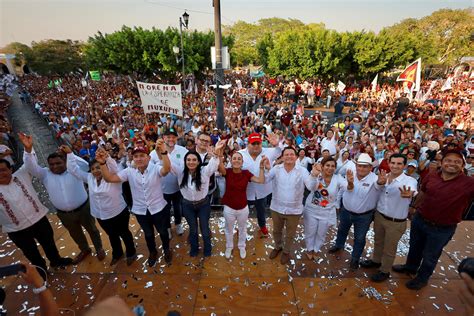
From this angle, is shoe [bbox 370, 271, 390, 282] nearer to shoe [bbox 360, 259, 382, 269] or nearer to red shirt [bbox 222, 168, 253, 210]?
shoe [bbox 360, 259, 382, 269]

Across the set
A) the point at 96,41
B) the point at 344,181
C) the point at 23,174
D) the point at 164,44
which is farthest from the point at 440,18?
the point at 23,174

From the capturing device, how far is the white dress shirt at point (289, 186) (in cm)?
383

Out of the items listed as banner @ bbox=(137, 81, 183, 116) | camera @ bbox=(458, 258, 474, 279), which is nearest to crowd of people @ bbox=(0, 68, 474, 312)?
camera @ bbox=(458, 258, 474, 279)

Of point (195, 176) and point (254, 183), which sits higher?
point (195, 176)

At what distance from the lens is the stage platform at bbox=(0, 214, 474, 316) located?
11.1ft

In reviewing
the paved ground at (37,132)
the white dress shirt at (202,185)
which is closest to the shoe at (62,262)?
the white dress shirt at (202,185)

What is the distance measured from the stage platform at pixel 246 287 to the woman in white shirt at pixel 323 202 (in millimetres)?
570

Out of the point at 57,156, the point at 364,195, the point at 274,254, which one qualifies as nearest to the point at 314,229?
the point at 274,254

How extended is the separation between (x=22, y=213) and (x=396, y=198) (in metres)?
4.86

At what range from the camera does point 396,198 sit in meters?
3.43

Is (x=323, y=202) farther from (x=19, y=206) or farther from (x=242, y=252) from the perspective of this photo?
(x=19, y=206)

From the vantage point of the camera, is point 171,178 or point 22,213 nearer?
point 22,213

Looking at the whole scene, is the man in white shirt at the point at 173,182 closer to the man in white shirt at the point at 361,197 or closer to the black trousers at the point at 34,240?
the black trousers at the point at 34,240

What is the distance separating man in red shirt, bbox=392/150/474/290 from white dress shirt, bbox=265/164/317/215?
1393 mm
